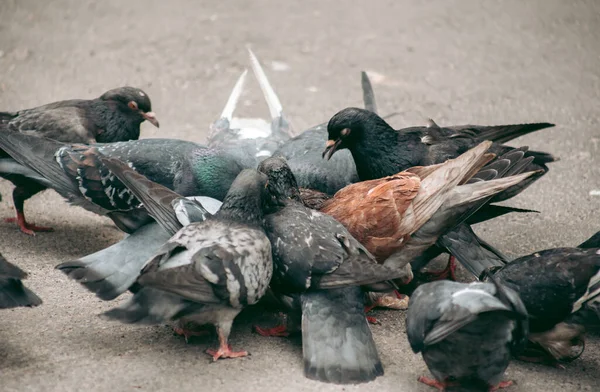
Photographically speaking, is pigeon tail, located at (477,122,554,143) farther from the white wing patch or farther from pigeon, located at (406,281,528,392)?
pigeon, located at (406,281,528,392)

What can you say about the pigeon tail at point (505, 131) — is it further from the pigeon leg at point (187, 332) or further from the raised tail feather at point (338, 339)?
the pigeon leg at point (187, 332)

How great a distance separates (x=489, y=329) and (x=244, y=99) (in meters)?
4.27

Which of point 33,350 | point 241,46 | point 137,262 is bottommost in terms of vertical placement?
point 33,350

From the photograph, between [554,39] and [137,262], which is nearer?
[137,262]

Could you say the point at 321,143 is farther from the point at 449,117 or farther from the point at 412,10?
the point at 412,10

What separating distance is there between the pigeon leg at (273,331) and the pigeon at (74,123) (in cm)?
198

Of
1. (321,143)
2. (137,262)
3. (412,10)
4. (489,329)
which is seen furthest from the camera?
(412,10)

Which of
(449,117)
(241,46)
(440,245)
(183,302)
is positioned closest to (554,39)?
(449,117)

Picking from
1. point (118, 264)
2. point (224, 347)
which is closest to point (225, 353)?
point (224, 347)

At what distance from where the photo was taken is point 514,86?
7574 mm

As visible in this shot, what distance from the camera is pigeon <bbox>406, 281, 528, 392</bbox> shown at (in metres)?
3.51

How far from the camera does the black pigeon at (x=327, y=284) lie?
381cm

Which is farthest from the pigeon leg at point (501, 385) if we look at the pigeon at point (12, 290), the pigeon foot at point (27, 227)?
the pigeon foot at point (27, 227)

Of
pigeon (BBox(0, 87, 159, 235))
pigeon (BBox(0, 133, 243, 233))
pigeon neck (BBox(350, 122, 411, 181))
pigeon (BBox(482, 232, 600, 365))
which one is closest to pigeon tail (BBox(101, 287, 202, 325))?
pigeon (BBox(0, 133, 243, 233))
